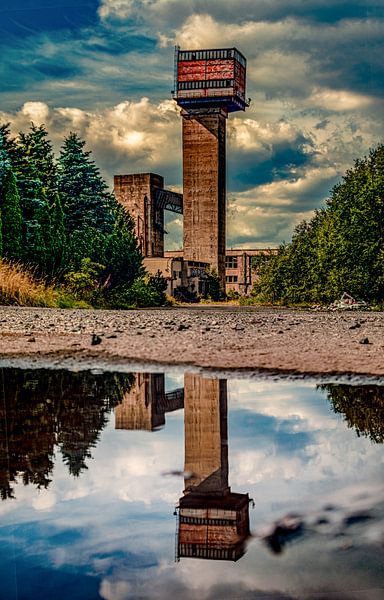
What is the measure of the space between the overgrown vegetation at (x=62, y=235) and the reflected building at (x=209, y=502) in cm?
1651

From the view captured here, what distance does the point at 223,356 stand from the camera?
7586mm


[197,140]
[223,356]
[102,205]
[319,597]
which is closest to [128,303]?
[102,205]

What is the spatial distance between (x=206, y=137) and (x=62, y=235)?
31.7 m

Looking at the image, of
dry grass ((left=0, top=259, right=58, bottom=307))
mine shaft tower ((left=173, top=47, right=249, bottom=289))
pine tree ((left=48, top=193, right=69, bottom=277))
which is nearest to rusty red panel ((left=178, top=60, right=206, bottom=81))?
mine shaft tower ((left=173, top=47, right=249, bottom=289))

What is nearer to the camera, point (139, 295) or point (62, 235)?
point (62, 235)

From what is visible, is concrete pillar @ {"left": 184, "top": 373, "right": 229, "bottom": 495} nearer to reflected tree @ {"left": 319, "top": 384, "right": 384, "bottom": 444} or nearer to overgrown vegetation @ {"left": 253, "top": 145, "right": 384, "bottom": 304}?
reflected tree @ {"left": 319, "top": 384, "right": 384, "bottom": 444}

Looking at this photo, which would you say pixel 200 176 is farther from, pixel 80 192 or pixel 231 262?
pixel 231 262

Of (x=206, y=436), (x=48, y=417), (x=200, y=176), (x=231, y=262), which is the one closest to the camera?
(x=206, y=436)

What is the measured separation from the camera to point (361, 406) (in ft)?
15.9

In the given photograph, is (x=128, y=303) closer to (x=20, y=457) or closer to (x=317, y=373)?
(x=317, y=373)

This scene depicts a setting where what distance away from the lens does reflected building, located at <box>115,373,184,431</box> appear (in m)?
4.44

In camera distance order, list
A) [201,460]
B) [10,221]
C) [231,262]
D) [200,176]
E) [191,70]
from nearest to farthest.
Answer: [201,460]
[10,221]
[200,176]
[191,70]
[231,262]

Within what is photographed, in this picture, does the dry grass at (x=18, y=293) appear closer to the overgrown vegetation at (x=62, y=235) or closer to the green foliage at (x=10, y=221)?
the overgrown vegetation at (x=62, y=235)

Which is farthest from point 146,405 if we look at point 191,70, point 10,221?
point 191,70
